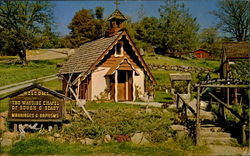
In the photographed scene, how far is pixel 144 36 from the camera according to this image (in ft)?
189

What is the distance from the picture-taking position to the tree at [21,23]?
24.6 m

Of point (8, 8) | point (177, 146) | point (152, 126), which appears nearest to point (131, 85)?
point (152, 126)

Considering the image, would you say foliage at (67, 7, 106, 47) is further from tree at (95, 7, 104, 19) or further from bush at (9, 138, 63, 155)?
bush at (9, 138, 63, 155)

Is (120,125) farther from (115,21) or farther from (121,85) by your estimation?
(115,21)

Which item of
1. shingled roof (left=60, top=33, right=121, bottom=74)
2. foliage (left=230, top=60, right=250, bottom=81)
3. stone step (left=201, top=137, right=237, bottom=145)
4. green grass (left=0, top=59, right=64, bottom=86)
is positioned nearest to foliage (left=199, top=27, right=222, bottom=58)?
foliage (left=230, top=60, right=250, bottom=81)

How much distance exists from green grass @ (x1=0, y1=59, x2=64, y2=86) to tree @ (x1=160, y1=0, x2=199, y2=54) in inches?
1184

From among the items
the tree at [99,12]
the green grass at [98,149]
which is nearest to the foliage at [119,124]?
the green grass at [98,149]

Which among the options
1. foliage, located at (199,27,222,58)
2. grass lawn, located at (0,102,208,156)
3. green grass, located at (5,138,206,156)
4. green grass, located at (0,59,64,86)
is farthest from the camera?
foliage, located at (199,27,222,58)

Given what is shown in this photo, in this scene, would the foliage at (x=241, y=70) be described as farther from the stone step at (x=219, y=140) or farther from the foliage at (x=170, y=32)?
the foliage at (x=170, y=32)

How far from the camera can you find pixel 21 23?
31406 millimetres

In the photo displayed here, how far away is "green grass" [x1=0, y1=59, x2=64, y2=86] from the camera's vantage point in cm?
2193

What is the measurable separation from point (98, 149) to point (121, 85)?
12.5m

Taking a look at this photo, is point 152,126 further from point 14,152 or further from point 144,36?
point 144,36

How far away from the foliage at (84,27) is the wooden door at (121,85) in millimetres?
24891
